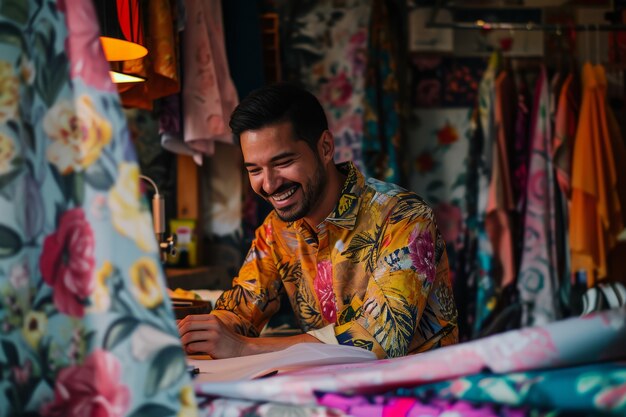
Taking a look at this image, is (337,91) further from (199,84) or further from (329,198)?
(329,198)

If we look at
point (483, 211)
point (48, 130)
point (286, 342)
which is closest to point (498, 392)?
point (48, 130)

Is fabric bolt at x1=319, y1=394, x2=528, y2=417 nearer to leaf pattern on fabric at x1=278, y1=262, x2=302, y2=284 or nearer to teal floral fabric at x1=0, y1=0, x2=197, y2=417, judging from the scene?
teal floral fabric at x1=0, y1=0, x2=197, y2=417

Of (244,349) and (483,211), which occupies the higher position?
(244,349)

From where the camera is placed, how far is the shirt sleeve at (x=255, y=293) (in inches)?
73.4

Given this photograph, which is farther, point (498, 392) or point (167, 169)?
point (167, 169)

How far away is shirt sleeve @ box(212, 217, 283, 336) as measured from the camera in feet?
6.12

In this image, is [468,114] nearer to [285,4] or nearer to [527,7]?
[527,7]

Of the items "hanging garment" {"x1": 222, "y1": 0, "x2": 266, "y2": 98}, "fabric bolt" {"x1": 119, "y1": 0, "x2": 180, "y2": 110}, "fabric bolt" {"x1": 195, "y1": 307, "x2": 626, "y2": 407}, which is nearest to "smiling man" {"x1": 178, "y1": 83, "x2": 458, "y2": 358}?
"fabric bolt" {"x1": 119, "y1": 0, "x2": 180, "y2": 110}

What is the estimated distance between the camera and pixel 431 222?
5.73ft

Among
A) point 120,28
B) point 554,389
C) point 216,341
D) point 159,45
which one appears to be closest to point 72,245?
point 554,389

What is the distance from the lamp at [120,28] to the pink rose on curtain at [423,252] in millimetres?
730

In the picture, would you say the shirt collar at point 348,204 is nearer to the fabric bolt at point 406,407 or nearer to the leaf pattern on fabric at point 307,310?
the leaf pattern on fabric at point 307,310

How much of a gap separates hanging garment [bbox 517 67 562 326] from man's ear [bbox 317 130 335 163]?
1858mm

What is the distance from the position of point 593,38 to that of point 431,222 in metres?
2.75
